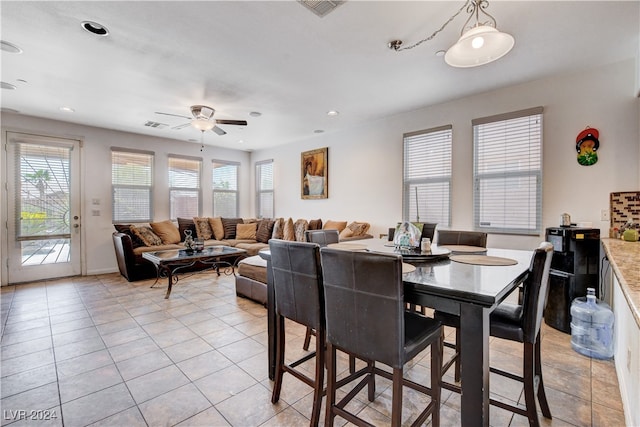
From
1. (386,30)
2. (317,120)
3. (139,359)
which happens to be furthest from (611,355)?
(317,120)

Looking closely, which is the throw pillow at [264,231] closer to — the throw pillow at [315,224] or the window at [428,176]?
the throw pillow at [315,224]

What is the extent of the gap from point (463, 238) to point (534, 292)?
1.17 meters

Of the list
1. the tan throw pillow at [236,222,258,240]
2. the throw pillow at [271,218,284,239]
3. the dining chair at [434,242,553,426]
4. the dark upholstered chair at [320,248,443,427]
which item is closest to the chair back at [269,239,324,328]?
the dark upholstered chair at [320,248,443,427]

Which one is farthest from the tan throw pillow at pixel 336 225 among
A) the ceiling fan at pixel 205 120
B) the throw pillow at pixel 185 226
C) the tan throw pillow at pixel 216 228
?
the throw pillow at pixel 185 226

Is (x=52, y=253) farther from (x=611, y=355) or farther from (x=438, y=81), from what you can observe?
(x=611, y=355)

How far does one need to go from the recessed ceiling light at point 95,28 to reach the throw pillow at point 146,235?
3671 millimetres

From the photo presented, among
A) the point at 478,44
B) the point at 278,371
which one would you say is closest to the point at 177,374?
the point at 278,371

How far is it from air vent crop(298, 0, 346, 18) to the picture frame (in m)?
3.65

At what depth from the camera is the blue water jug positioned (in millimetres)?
2410

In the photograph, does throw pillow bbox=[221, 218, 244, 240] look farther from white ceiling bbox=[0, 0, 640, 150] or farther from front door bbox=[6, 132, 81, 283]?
white ceiling bbox=[0, 0, 640, 150]

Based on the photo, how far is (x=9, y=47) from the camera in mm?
2660

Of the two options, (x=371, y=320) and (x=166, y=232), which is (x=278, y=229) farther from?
(x=371, y=320)

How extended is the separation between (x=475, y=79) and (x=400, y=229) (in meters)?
2.31

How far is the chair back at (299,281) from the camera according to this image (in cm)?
161
